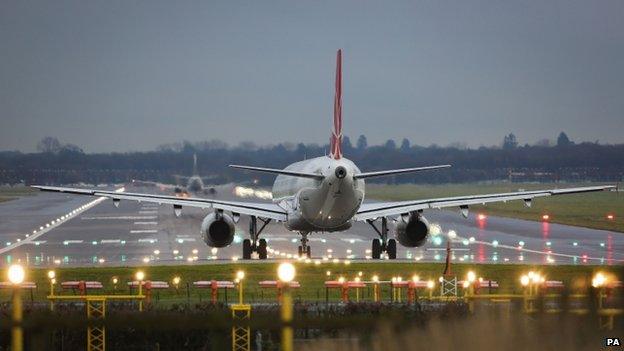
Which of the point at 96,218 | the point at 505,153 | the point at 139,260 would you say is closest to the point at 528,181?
the point at 505,153

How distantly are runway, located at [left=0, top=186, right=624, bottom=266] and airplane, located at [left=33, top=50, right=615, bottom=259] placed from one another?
1.42 metres

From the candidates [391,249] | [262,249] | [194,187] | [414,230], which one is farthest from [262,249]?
[194,187]

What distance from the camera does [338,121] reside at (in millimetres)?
51375

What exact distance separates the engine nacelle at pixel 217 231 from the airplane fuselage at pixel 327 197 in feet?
9.06

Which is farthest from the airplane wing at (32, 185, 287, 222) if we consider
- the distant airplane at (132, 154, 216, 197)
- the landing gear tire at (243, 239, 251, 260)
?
the distant airplane at (132, 154, 216, 197)

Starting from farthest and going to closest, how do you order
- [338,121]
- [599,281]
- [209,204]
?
[338,121] → [209,204] → [599,281]

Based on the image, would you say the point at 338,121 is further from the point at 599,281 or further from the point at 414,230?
the point at 599,281

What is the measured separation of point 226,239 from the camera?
49438mm

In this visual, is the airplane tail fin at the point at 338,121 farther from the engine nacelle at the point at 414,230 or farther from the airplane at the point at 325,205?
the engine nacelle at the point at 414,230

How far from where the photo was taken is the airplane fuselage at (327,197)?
43719 mm

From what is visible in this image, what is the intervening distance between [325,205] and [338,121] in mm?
7518

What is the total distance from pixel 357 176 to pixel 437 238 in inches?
836

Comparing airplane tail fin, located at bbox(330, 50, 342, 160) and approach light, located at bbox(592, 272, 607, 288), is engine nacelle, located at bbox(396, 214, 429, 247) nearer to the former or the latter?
airplane tail fin, located at bbox(330, 50, 342, 160)

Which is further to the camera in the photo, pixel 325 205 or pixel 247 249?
pixel 247 249
